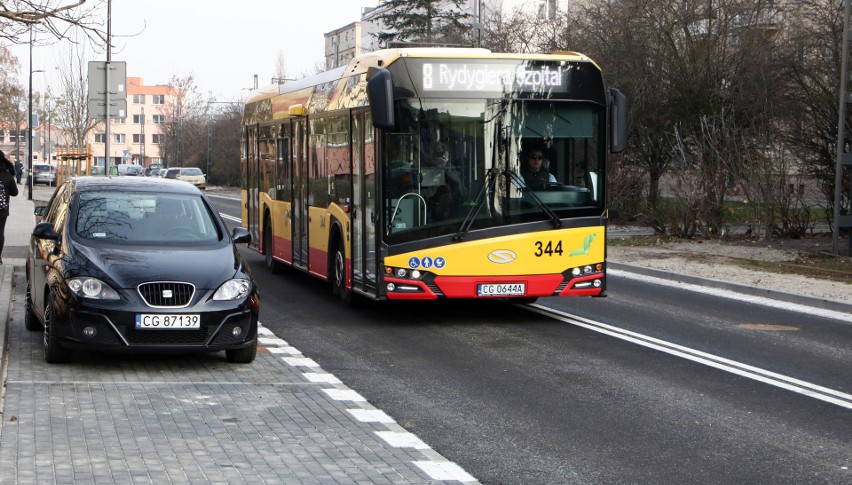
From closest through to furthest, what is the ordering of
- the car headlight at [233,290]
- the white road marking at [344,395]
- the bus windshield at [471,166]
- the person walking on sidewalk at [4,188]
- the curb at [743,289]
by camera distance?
the white road marking at [344,395], the car headlight at [233,290], the bus windshield at [471,166], the curb at [743,289], the person walking on sidewalk at [4,188]

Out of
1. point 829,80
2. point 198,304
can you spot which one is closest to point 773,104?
point 829,80

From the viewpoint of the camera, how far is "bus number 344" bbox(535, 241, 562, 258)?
1368 centimetres

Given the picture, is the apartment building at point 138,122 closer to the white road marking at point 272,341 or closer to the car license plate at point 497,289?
the car license plate at point 497,289

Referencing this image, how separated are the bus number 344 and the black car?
3465 millimetres

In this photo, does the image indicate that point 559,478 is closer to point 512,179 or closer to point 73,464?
point 73,464

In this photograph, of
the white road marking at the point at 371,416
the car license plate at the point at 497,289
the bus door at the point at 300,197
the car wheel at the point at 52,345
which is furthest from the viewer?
the bus door at the point at 300,197

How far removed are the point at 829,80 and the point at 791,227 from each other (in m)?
3.24

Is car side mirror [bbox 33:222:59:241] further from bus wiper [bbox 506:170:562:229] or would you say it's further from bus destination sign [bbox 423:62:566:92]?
bus wiper [bbox 506:170:562:229]

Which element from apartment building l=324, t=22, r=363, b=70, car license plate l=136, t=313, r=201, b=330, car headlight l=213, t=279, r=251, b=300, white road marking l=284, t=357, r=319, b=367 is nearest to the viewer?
car license plate l=136, t=313, r=201, b=330

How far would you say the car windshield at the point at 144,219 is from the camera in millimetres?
11250

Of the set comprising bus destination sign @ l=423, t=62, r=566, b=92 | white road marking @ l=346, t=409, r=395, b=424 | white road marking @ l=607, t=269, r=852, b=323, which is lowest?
white road marking @ l=607, t=269, r=852, b=323

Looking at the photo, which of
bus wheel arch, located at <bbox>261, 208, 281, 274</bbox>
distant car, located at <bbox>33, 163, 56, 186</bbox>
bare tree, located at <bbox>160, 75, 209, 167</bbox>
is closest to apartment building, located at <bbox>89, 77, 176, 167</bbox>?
bare tree, located at <bbox>160, 75, 209, 167</bbox>

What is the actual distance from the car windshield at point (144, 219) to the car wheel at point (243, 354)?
43.4 inches

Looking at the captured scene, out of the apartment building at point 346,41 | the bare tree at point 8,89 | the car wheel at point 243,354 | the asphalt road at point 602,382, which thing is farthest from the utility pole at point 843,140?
the apartment building at point 346,41
